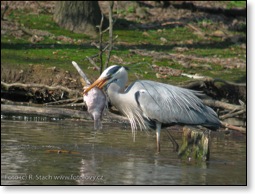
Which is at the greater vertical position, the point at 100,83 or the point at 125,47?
the point at 125,47

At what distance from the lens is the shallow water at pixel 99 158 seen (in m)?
9.39

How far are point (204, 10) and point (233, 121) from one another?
10.6 metres

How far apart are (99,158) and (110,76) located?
4.16 ft

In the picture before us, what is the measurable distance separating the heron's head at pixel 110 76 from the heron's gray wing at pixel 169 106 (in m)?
0.38

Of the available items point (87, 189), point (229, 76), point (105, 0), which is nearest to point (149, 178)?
point (87, 189)

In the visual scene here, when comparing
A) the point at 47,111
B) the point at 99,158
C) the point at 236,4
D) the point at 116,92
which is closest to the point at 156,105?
the point at 116,92

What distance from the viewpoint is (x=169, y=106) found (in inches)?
468

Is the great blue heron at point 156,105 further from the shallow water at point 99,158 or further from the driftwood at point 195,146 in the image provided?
the driftwood at point 195,146

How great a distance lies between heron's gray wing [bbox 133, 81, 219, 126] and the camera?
38.8 ft

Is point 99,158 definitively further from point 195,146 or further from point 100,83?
point 195,146

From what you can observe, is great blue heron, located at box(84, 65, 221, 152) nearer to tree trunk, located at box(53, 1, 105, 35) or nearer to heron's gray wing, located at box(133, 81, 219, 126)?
heron's gray wing, located at box(133, 81, 219, 126)

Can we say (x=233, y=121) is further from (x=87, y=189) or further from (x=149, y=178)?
(x=87, y=189)

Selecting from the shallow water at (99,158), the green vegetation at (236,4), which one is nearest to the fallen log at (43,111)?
the shallow water at (99,158)

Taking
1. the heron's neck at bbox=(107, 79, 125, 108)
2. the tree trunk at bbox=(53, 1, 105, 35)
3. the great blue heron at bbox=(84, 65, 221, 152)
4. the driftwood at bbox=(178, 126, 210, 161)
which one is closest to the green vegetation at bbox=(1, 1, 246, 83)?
the tree trunk at bbox=(53, 1, 105, 35)
